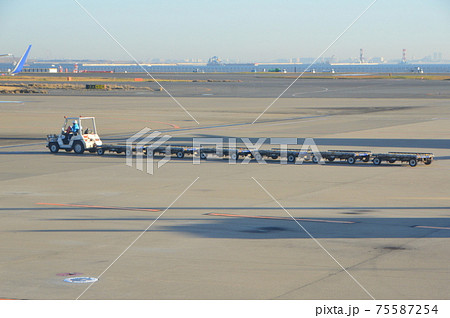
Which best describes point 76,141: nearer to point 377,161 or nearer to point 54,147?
point 54,147

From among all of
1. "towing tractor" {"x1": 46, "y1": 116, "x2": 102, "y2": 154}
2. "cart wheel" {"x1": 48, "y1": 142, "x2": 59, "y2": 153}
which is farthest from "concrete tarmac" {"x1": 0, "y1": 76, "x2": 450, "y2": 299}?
"cart wheel" {"x1": 48, "y1": 142, "x2": 59, "y2": 153}

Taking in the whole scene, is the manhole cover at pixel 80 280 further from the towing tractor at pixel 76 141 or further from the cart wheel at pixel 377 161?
the towing tractor at pixel 76 141

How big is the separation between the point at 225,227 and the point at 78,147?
26191mm

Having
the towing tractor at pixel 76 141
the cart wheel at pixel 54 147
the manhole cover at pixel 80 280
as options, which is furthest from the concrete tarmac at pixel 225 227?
the cart wheel at pixel 54 147

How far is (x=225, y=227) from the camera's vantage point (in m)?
25.2

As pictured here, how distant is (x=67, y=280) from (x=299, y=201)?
47.4ft

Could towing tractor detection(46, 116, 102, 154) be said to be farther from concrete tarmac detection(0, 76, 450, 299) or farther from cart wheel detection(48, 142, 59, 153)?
concrete tarmac detection(0, 76, 450, 299)

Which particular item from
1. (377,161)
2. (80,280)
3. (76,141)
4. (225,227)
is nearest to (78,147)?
(76,141)

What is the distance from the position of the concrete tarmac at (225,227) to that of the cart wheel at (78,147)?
0.55 meters

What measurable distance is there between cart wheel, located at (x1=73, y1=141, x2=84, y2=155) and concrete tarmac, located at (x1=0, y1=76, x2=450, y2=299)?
55cm

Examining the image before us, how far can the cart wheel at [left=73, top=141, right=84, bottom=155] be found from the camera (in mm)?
49009

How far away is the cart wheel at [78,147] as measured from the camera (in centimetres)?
4901

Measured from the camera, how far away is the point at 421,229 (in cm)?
2483

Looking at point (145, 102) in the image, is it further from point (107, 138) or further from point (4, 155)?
point (4, 155)
